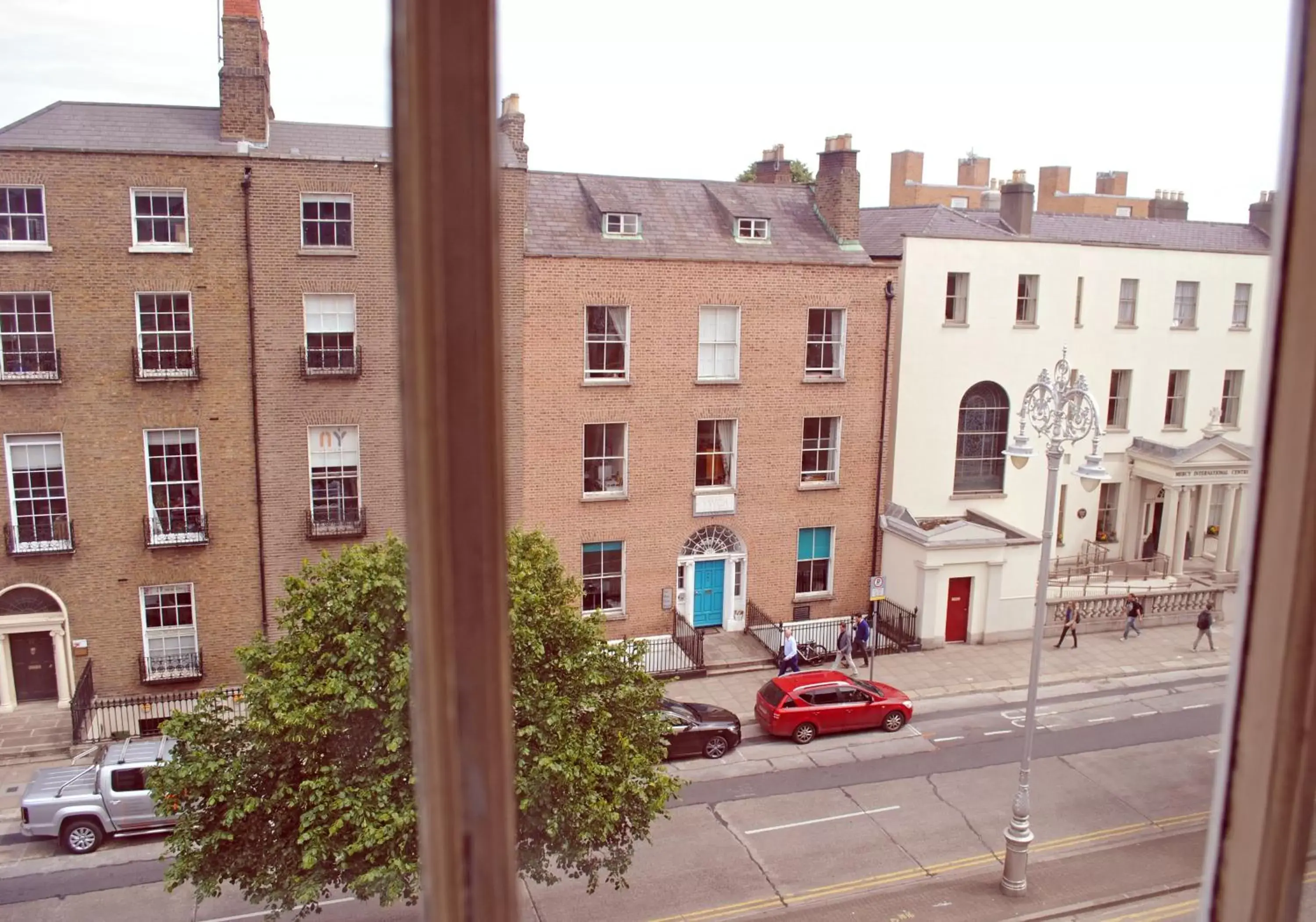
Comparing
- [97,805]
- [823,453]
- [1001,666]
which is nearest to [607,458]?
[823,453]

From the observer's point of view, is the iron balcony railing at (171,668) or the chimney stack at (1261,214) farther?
the chimney stack at (1261,214)

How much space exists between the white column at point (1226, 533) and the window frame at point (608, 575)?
13.2m

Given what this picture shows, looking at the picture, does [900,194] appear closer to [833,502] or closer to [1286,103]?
[833,502]

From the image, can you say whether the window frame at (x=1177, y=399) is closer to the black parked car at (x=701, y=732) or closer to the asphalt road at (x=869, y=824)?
the asphalt road at (x=869, y=824)

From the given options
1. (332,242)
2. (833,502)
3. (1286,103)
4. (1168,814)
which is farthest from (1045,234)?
(1286,103)

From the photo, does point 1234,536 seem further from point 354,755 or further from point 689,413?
point 354,755

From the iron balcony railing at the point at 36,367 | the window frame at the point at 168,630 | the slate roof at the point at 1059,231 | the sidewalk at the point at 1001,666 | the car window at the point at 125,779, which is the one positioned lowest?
the sidewalk at the point at 1001,666

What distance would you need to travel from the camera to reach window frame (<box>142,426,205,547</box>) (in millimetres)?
13656

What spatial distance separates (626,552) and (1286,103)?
15136 mm

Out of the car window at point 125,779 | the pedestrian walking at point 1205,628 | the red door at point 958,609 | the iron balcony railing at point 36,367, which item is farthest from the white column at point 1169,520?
the iron balcony railing at point 36,367

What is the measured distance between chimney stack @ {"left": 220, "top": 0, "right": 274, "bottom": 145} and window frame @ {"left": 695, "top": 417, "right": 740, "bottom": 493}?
7.83 metres

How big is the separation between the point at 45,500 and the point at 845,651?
1181 cm

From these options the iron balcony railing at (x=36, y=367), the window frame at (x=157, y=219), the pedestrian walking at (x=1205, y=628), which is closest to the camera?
the iron balcony railing at (x=36, y=367)

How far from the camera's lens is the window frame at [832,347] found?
16953mm
